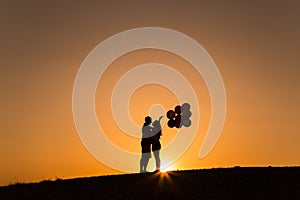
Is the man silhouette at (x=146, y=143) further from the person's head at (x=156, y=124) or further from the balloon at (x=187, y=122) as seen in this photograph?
the balloon at (x=187, y=122)

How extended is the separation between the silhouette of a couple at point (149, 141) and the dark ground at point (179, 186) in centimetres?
364

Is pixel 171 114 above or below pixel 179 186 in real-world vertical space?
above

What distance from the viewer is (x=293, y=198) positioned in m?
21.1

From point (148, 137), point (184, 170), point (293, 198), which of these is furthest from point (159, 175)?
point (293, 198)

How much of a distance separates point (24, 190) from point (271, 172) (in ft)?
35.7

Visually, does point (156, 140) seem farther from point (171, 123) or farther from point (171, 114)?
point (171, 114)

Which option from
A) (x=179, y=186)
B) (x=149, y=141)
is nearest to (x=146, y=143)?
(x=149, y=141)

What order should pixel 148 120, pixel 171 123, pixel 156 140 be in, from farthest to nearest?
pixel 156 140 < pixel 148 120 < pixel 171 123

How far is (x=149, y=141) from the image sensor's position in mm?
30844

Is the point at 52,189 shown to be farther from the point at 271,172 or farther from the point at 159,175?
the point at 271,172

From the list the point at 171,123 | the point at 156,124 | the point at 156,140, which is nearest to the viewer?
the point at 171,123

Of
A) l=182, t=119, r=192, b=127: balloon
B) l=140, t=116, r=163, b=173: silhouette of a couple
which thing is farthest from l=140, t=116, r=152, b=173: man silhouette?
l=182, t=119, r=192, b=127: balloon

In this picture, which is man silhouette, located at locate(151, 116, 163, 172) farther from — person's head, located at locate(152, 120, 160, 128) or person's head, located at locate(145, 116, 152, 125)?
person's head, located at locate(145, 116, 152, 125)

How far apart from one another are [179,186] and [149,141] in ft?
24.1
